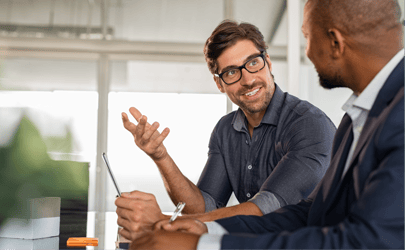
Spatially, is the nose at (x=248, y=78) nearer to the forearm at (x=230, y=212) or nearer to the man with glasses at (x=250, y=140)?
the man with glasses at (x=250, y=140)

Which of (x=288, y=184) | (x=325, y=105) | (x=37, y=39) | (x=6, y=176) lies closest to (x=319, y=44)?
(x=288, y=184)

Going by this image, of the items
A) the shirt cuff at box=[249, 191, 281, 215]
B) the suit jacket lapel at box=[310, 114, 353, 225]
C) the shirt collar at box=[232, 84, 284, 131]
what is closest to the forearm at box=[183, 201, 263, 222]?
the shirt cuff at box=[249, 191, 281, 215]

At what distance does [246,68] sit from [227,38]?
0.59 feet

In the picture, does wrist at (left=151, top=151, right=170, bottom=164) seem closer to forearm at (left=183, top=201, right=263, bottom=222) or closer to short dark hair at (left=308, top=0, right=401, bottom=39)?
forearm at (left=183, top=201, right=263, bottom=222)

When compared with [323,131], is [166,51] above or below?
above

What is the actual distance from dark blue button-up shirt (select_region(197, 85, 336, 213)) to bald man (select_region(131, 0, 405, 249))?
32 cm

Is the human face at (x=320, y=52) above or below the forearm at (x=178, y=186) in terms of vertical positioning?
above

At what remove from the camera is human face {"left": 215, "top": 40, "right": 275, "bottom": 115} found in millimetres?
1867

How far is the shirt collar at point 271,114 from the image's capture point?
5.95 feet

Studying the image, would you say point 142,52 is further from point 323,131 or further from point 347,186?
point 347,186

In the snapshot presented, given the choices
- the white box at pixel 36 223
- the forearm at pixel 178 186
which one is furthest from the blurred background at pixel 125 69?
the white box at pixel 36 223

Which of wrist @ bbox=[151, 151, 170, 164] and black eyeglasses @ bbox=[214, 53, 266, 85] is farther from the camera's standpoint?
black eyeglasses @ bbox=[214, 53, 266, 85]

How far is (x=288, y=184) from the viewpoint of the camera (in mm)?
1449

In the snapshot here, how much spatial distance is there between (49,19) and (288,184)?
15.9ft
